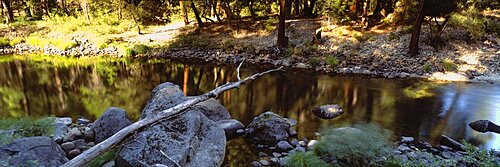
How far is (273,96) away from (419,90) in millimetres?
5626

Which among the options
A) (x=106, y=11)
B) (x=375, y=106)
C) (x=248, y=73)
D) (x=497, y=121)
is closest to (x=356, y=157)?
(x=375, y=106)

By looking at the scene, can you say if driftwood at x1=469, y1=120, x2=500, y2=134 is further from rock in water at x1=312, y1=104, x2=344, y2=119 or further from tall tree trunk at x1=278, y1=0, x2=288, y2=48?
tall tree trunk at x1=278, y1=0, x2=288, y2=48

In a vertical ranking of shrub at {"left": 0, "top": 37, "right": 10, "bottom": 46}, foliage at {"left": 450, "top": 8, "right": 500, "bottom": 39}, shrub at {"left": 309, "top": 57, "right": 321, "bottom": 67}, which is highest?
foliage at {"left": 450, "top": 8, "right": 500, "bottom": 39}

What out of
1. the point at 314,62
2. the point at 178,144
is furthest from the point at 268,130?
the point at 314,62

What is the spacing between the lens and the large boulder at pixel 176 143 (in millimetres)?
5246

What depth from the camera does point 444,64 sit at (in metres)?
15.3

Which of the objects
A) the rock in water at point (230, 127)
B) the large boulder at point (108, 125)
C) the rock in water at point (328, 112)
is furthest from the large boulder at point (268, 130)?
the large boulder at point (108, 125)

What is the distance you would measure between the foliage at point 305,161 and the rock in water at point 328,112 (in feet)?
11.9

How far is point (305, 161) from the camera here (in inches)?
244

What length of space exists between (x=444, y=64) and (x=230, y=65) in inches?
406

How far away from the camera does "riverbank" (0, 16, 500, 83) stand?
15.4 meters

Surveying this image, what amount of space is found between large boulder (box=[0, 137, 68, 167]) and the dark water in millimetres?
3210

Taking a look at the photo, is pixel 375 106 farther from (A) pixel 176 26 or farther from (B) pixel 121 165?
(A) pixel 176 26

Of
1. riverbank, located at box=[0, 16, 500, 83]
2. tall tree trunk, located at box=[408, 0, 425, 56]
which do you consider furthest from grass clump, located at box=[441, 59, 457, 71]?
tall tree trunk, located at box=[408, 0, 425, 56]
